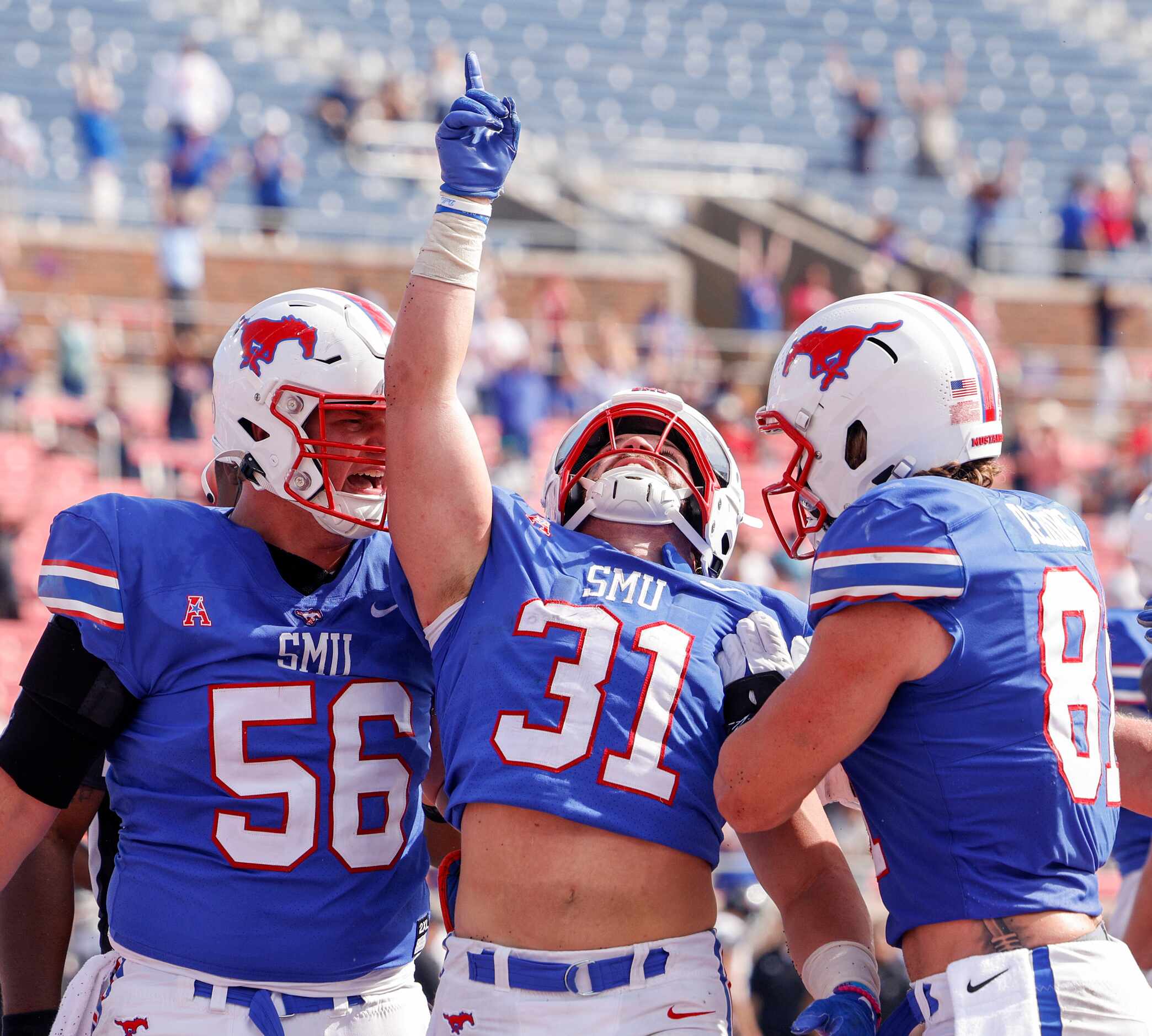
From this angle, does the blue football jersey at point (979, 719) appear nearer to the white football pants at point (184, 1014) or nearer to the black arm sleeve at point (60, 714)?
the white football pants at point (184, 1014)

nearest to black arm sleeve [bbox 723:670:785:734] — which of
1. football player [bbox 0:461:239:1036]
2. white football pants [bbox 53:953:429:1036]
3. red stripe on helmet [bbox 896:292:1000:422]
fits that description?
red stripe on helmet [bbox 896:292:1000:422]

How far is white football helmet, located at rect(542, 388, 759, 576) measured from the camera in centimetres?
312

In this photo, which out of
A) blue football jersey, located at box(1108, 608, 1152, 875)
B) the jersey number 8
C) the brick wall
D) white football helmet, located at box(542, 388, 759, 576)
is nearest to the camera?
the jersey number 8

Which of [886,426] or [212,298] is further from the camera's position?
[212,298]

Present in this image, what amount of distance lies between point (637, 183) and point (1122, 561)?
8845 mm

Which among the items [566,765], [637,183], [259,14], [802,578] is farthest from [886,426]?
[259,14]

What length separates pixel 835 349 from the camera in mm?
2957

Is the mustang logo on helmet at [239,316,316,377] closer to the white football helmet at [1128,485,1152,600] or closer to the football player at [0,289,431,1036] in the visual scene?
the football player at [0,289,431,1036]

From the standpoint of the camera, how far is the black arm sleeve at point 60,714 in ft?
9.71

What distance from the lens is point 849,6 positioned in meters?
24.0

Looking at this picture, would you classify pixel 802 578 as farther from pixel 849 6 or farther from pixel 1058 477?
pixel 849 6

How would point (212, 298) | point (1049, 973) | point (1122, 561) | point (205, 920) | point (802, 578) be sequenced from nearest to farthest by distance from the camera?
point (1049, 973)
point (205, 920)
point (802, 578)
point (1122, 561)
point (212, 298)

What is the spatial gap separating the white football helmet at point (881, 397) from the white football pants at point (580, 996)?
0.91 metres

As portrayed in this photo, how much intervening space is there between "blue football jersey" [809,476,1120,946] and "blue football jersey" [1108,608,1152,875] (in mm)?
1711
